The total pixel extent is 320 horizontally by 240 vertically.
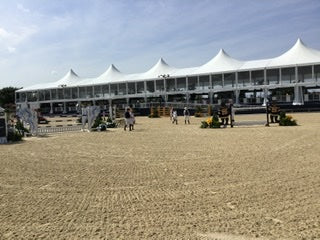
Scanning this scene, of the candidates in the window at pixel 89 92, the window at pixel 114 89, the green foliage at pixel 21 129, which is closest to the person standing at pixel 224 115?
the green foliage at pixel 21 129

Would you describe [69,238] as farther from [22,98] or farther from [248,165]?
[22,98]

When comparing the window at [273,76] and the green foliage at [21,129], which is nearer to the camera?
the green foliage at [21,129]

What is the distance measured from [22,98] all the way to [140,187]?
71.1 meters

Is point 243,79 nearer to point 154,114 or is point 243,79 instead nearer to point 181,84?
point 181,84

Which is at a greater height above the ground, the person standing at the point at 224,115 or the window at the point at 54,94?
the window at the point at 54,94

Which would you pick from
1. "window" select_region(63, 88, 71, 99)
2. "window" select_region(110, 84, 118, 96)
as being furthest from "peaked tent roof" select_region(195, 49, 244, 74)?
"window" select_region(63, 88, 71, 99)

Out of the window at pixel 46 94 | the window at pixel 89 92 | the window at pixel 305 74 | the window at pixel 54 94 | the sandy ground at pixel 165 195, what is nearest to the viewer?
the sandy ground at pixel 165 195

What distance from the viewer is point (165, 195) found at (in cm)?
692

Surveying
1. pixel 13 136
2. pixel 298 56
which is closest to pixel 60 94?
pixel 298 56

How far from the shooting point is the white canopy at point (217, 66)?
47344mm

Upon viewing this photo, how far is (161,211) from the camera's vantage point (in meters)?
5.88

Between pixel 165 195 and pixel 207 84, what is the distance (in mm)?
47033

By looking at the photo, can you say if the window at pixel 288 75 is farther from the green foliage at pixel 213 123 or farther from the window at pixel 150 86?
the green foliage at pixel 213 123

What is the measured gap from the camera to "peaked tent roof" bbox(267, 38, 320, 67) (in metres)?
46.3
